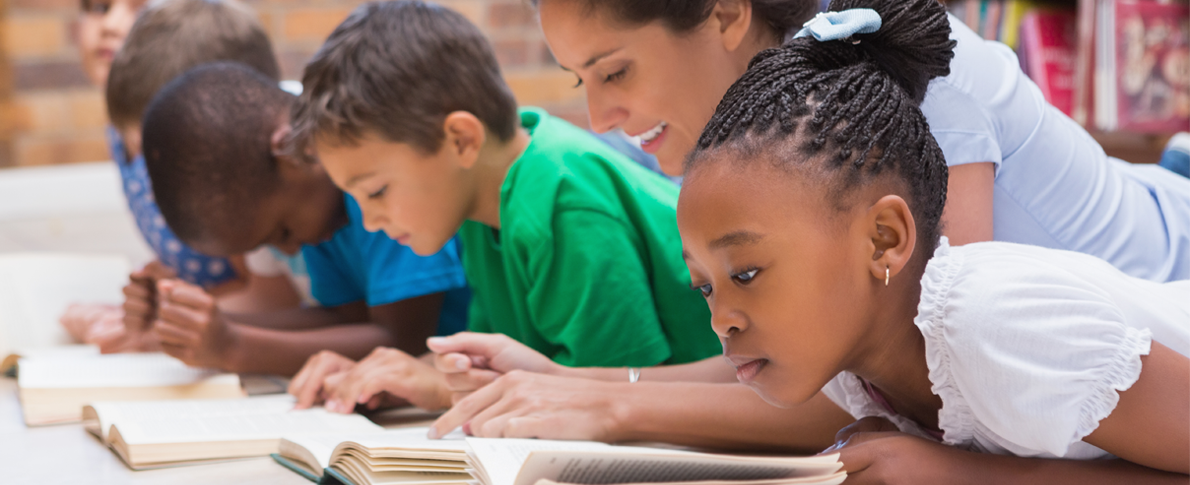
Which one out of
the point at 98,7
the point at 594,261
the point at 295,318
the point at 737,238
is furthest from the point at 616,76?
the point at 98,7

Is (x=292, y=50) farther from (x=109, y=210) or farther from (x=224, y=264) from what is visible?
(x=224, y=264)

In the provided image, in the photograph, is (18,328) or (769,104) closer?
(769,104)

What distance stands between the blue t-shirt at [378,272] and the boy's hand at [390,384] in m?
0.26

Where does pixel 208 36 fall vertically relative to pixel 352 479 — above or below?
above

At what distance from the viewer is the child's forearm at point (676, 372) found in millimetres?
1113

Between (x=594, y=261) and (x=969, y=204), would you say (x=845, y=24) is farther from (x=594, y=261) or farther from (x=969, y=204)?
(x=594, y=261)

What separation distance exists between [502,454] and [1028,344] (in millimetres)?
403

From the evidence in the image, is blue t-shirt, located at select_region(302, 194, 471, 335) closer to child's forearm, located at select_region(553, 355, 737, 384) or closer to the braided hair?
child's forearm, located at select_region(553, 355, 737, 384)

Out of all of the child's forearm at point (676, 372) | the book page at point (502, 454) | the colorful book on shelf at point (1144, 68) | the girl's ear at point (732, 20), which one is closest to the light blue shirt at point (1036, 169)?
the girl's ear at point (732, 20)

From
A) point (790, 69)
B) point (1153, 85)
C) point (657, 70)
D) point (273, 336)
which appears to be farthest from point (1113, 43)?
point (273, 336)

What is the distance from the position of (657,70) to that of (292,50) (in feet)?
6.60

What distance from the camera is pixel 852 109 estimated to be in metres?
0.80

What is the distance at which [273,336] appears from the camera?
1.47m

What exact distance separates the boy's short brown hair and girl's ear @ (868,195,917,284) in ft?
4.67
